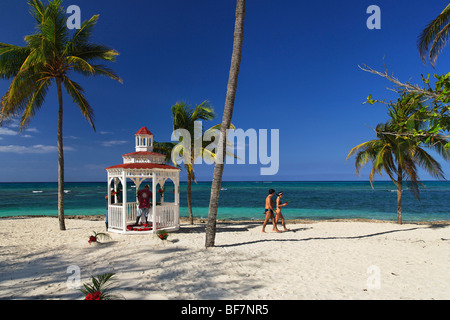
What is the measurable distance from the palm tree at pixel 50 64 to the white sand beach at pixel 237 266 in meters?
5.59

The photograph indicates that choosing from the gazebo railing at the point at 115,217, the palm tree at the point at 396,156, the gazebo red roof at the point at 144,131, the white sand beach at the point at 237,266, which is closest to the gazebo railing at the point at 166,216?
the white sand beach at the point at 237,266

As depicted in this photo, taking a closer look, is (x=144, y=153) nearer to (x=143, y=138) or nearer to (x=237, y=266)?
(x=143, y=138)

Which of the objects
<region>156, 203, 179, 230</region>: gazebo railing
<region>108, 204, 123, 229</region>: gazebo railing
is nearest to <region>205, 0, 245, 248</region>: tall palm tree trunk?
<region>156, 203, 179, 230</region>: gazebo railing

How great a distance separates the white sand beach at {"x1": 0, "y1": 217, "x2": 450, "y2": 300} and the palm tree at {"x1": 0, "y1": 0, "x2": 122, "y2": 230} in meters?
5.59

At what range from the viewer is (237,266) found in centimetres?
671

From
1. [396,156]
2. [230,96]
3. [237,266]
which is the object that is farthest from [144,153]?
[396,156]

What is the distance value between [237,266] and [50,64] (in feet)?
39.2

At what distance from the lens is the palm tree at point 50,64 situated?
10.8 meters

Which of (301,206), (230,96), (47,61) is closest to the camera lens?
(230,96)

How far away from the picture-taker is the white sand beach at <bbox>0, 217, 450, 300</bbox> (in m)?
5.10

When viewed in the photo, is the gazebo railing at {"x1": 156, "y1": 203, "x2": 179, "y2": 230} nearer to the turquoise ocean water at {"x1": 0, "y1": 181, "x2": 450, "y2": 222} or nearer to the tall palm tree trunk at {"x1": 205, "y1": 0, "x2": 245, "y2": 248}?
the tall palm tree trunk at {"x1": 205, "y1": 0, "x2": 245, "y2": 248}
